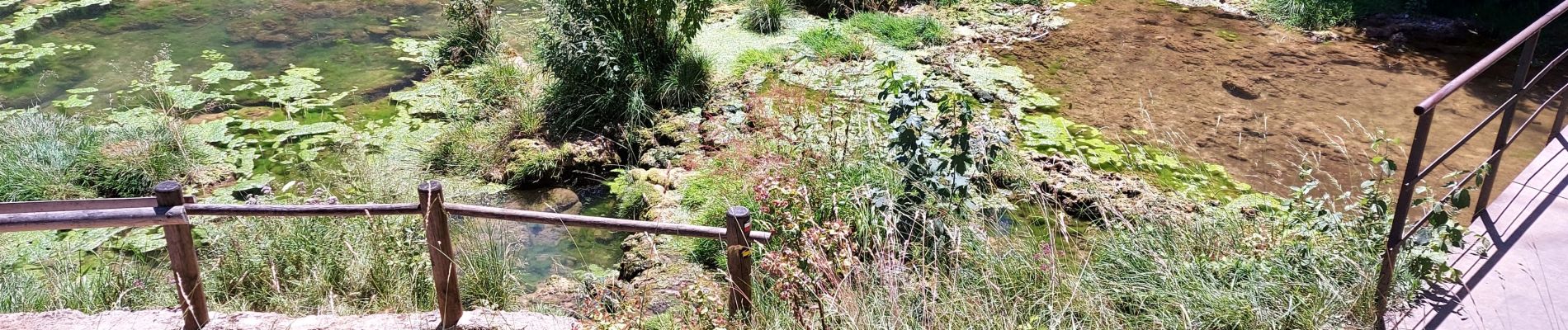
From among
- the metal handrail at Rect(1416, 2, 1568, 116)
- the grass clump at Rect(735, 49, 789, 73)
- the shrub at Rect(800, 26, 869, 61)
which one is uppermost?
the metal handrail at Rect(1416, 2, 1568, 116)

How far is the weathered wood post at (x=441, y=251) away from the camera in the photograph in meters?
3.01

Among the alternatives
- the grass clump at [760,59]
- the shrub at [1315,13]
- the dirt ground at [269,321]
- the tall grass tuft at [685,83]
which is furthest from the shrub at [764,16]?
the dirt ground at [269,321]

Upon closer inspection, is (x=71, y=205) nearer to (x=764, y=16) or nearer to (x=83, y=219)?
(x=83, y=219)

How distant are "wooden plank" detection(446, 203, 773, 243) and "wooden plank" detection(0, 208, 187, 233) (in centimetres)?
82

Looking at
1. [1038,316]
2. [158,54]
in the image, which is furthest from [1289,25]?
[158,54]

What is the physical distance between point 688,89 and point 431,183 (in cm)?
281

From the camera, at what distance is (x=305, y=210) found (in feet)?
10.1

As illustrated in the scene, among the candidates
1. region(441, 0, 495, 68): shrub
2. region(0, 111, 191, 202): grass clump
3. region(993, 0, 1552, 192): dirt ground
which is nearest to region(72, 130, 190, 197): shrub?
region(0, 111, 191, 202): grass clump

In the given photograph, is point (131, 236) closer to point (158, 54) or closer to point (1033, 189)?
point (158, 54)

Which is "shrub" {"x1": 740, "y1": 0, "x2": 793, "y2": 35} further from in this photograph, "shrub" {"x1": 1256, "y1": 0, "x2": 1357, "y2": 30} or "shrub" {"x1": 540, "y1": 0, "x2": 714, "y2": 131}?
"shrub" {"x1": 1256, "y1": 0, "x2": 1357, "y2": 30}

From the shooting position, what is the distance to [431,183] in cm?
300

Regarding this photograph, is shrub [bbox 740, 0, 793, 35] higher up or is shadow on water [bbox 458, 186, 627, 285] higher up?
shrub [bbox 740, 0, 793, 35]

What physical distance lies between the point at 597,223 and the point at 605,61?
2.49 meters

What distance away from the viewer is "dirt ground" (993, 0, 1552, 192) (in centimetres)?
494
